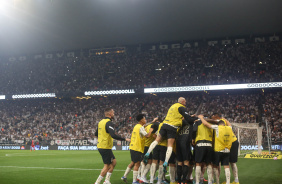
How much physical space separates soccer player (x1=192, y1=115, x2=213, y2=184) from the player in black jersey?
0.23 m

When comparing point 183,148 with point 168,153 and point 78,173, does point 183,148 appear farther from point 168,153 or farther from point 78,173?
point 78,173

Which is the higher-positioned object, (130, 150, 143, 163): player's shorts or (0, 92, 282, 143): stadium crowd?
(0, 92, 282, 143): stadium crowd

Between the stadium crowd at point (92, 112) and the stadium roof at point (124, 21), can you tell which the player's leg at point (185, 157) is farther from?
the stadium crowd at point (92, 112)

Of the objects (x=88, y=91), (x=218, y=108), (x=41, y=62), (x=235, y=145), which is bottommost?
(x=235, y=145)

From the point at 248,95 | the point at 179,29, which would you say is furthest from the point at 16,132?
the point at 248,95

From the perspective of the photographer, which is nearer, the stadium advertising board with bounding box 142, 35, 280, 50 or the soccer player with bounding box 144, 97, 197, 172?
the soccer player with bounding box 144, 97, 197, 172

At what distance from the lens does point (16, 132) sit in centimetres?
5494

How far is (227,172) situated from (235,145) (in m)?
1.74

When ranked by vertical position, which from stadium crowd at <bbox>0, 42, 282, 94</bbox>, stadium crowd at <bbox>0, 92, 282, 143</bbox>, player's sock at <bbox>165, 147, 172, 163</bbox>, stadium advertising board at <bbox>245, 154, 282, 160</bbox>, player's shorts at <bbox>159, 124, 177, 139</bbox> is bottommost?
stadium advertising board at <bbox>245, 154, 282, 160</bbox>

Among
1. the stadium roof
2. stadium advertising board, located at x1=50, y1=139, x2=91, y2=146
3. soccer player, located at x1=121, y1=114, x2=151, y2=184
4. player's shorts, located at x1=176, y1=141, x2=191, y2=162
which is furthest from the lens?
stadium advertising board, located at x1=50, y1=139, x2=91, y2=146

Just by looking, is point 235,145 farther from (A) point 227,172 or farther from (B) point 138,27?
(B) point 138,27

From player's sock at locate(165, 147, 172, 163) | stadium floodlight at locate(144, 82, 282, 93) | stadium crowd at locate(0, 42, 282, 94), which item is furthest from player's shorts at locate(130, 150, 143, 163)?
stadium crowd at locate(0, 42, 282, 94)

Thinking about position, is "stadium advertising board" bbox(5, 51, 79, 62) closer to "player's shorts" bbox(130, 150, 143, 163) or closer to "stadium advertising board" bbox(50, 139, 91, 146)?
"stadium advertising board" bbox(50, 139, 91, 146)

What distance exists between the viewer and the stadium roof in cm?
3612
